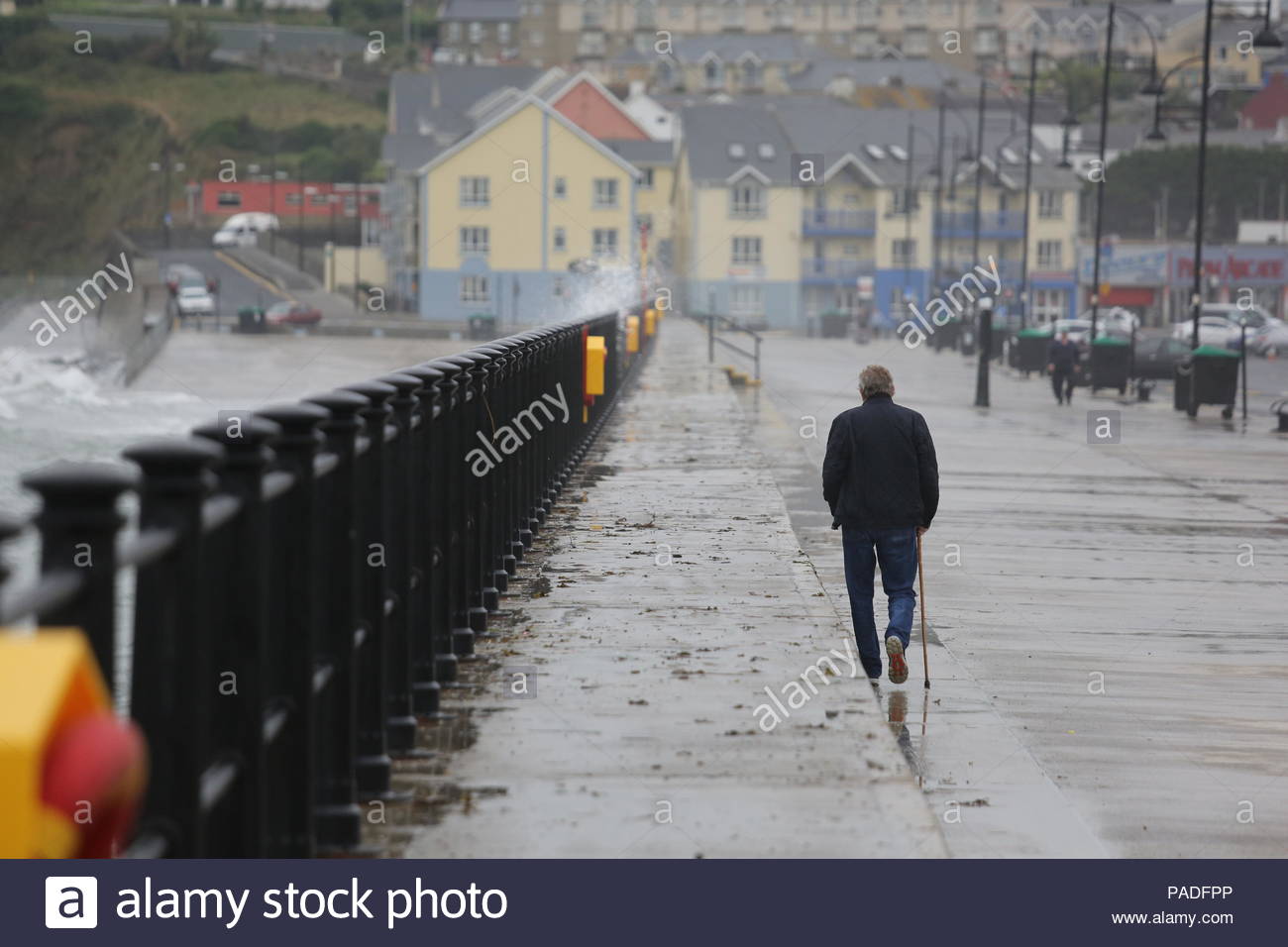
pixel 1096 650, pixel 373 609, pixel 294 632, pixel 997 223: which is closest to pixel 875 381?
pixel 1096 650

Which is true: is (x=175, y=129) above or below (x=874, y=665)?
above

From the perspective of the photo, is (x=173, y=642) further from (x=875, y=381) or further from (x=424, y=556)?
(x=875, y=381)

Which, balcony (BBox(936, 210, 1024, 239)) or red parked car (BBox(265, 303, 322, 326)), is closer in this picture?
red parked car (BBox(265, 303, 322, 326))

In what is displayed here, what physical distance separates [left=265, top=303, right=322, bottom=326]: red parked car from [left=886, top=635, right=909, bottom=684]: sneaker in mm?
82853

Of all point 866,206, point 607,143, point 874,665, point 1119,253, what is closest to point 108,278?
point 607,143

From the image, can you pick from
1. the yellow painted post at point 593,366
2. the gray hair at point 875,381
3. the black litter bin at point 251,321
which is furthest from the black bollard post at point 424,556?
the black litter bin at point 251,321

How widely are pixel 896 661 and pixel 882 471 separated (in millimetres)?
1001

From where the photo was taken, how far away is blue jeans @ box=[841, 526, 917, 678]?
33.6 feet

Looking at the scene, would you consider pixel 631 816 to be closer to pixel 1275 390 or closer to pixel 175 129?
pixel 1275 390

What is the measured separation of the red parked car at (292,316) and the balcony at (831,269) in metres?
31.4

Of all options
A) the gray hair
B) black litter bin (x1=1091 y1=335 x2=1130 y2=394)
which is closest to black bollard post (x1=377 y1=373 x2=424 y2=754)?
the gray hair

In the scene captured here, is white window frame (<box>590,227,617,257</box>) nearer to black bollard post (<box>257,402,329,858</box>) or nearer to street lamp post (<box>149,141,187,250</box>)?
street lamp post (<box>149,141,187,250</box>)

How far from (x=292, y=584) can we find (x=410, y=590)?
1.96m

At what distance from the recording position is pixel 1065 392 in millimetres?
41844
